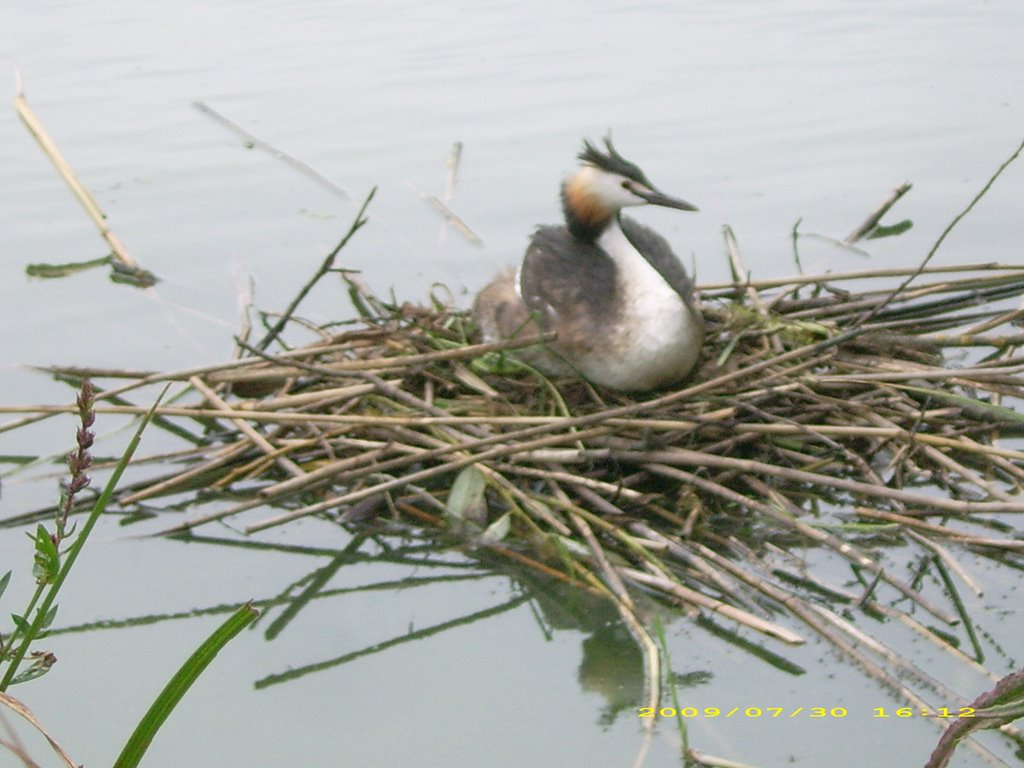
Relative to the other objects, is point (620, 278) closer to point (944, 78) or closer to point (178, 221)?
point (178, 221)

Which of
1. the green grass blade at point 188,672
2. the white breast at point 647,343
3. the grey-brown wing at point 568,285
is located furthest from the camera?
the grey-brown wing at point 568,285

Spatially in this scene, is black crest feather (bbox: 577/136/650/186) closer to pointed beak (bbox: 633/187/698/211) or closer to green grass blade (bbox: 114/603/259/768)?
pointed beak (bbox: 633/187/698/211)

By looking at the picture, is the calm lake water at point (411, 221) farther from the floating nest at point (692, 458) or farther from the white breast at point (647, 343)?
the white breast at point (647, 343)

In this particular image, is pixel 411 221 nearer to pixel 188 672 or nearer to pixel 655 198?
pixel 655 198

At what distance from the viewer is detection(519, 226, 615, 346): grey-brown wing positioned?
371 centimetres

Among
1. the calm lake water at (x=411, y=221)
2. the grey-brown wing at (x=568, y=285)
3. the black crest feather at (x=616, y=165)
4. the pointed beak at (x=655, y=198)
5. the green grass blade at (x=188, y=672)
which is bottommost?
the calm lake water at (x=411, y=221)

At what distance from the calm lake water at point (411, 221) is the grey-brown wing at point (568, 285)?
Result: 0.76 meters

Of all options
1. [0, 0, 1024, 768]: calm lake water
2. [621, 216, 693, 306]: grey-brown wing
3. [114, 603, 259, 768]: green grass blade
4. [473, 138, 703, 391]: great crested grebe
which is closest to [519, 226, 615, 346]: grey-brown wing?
[473, 138, 703, 391]: great crested grebe

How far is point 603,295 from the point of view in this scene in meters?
3.78

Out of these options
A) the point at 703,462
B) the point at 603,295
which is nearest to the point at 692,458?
the point at 703,462

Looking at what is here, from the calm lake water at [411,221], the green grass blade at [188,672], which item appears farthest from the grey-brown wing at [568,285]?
the green grass blade at [188,672]

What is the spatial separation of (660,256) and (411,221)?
1.83 m

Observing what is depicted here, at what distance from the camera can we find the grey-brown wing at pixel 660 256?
3.86m

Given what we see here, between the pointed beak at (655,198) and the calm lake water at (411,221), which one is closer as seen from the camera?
the calm lake water at (411,221)
